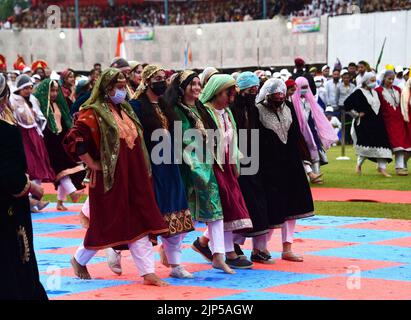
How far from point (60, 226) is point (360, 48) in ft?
73.5

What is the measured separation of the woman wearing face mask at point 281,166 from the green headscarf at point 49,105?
541 cm

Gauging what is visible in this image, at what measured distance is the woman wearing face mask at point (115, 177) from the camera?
8398 millimetres

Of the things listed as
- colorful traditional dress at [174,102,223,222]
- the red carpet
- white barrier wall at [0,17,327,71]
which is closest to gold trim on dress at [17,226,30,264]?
colorful traditional dress at [174,102,223,222]

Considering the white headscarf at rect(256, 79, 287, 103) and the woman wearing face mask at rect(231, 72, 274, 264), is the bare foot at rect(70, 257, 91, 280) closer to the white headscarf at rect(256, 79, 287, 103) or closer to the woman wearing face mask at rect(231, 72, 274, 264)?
the woman wearing face mask at rect(231, 72, 274, 264)

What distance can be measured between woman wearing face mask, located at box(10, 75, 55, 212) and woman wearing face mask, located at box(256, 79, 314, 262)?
16.4 feet

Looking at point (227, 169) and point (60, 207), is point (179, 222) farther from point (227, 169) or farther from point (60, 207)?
point (60, 207)

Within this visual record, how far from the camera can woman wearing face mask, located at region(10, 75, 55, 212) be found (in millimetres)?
14219

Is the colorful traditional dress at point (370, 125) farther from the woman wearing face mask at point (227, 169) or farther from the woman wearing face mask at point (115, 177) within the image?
the woman wearing face mask at point (115, 177)

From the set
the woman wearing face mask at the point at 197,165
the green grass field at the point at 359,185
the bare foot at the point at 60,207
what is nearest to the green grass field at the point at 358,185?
the green grass field at the point at 359,185

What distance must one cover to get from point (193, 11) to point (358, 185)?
29.4m

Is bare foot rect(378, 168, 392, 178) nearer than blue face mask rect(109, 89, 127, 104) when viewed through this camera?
No

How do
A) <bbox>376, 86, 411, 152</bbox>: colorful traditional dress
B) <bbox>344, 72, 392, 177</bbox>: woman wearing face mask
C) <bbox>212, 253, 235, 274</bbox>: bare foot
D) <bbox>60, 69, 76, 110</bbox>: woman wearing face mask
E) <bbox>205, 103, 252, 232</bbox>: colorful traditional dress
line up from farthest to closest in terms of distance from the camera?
<bbox>376, 86, 411, 152</bbox>: colorful traditional dress
<bbox>344, 72, 392, 177</bbox>: woman wearing face mask
<bbox>60, 69, 76, 110</bbox>: woman wearing face mask
<bbox>205, 103, 252, 232</bbox>: colorful traditional dress
<bbox>212, 253, 235, 274</bbox>: bare foot

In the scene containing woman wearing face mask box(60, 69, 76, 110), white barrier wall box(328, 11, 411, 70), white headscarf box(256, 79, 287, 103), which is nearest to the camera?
white headscarf box(256, 79, 287, 103)

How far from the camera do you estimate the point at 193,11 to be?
4572 cm
